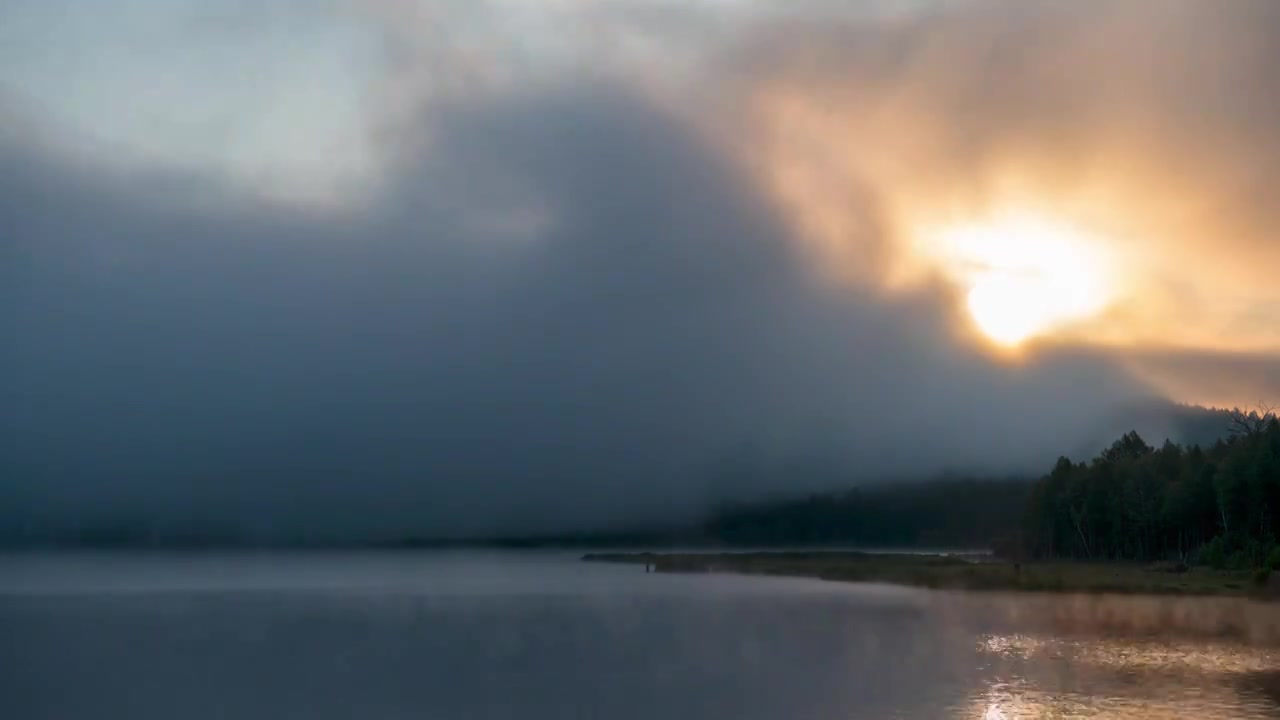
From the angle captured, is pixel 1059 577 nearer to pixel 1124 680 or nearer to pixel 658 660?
pixel 658 660

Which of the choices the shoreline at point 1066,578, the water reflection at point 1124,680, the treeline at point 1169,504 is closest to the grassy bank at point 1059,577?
the shoreline at point 1066,578

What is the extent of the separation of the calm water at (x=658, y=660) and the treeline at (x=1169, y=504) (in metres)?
27.2

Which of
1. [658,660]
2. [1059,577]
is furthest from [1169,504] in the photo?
[658,660]

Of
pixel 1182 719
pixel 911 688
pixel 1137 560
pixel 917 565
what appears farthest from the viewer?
pixel 917 565

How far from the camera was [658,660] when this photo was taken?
5275 centimetres

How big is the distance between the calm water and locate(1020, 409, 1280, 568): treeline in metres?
27.2

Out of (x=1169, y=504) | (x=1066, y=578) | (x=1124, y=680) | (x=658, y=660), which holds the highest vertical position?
(x=1169, y=504)

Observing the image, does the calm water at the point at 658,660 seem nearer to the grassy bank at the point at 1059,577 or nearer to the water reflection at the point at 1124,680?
the water reflection at the point at 1124,680

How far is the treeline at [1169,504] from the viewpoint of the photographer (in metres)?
94.8

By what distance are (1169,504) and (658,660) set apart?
235ft

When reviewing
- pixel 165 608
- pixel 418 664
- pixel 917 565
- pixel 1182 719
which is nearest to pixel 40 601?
pixel 165 608

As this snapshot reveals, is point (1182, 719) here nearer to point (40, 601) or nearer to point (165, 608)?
point (165, 608)

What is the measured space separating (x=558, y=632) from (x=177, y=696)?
25963mm

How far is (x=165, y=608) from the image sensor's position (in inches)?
3708
